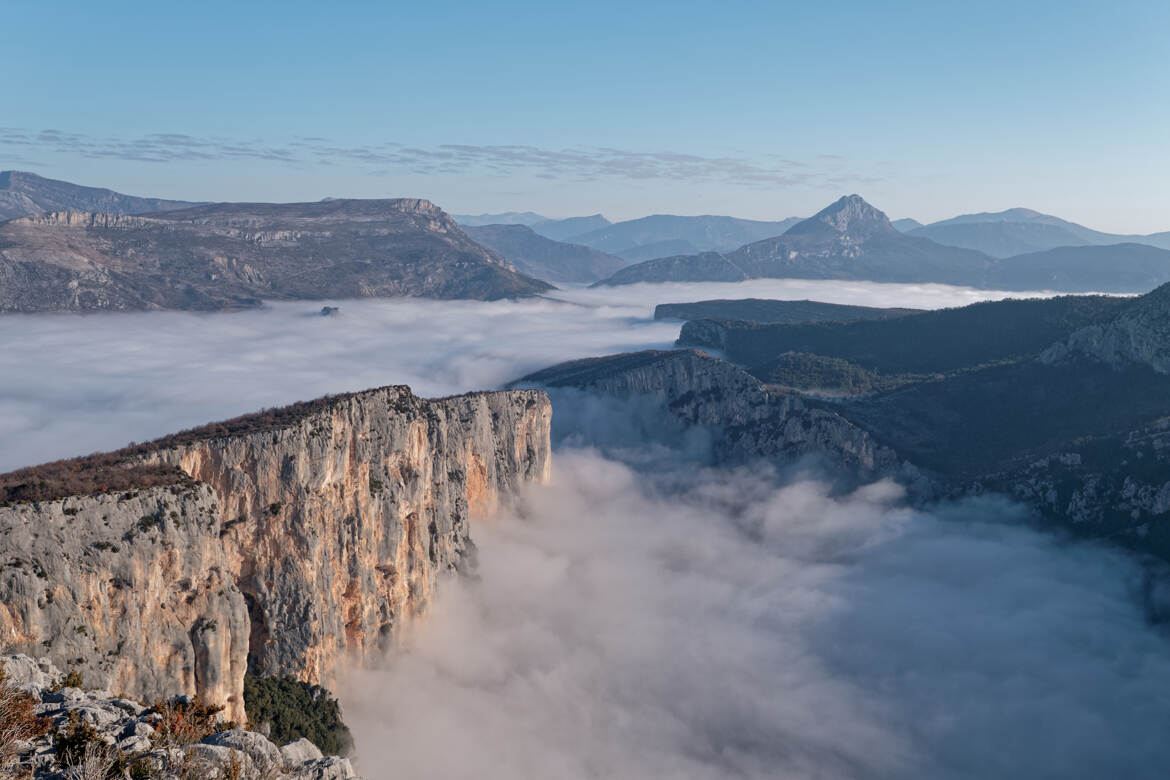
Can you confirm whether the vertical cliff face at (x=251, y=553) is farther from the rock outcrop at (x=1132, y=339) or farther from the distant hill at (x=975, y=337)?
the distant hill at (x=975, y=337)

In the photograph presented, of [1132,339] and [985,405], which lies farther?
[985,405]

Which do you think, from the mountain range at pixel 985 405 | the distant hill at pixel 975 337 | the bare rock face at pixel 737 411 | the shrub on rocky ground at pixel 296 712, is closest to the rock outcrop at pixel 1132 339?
the mountain range at pixel 985 405

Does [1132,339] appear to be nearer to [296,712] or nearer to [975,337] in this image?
[975,337]

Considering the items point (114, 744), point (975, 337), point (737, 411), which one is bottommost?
point (737, 411)

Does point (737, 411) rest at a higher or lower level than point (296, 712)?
higher

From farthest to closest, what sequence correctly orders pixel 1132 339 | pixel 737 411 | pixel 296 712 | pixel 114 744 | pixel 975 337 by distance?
1. pixel 975 337
2. pixel 737 411
3. pixel 1132 339
4. pixel 296 712
5. pixel 114 744

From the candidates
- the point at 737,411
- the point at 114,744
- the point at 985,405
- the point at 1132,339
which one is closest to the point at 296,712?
the point at 114,744

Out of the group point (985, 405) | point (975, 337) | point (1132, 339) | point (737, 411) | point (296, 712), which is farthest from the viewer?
point (975, 337)

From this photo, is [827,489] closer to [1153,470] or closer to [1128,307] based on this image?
[1153,470]
